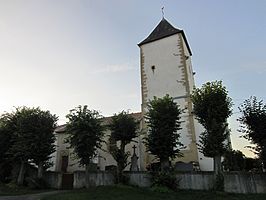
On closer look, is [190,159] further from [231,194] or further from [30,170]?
[30,170]

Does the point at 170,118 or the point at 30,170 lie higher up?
the point at 170,118

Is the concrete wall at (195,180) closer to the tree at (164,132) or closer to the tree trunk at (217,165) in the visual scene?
the tree trunk at (217,165)

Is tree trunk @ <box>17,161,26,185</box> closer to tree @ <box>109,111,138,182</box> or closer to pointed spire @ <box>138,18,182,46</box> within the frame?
tree @ <box>109,111,138,182</box>

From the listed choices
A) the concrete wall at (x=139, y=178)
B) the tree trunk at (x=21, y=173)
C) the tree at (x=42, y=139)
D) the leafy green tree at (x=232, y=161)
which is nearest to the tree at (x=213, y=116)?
the leafy green tree at (x=232, y=161)

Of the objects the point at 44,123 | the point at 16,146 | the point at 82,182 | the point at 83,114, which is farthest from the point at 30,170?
the point at 83,114

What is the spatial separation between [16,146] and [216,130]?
54.2 ft

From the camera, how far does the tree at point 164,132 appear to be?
1714 centimetres

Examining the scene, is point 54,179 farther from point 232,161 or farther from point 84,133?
point 232,161

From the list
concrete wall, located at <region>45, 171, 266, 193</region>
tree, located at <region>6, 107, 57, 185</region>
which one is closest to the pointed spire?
tree, located at <region>6, 107, 57, 185</region>

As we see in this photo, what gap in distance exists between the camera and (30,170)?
923 inches

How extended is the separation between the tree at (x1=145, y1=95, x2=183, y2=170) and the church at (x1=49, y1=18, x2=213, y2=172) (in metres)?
4.03

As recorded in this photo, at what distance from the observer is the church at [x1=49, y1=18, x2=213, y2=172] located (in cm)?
2198

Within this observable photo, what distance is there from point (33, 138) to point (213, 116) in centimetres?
1481

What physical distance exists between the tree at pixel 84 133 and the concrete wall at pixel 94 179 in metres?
0.83
